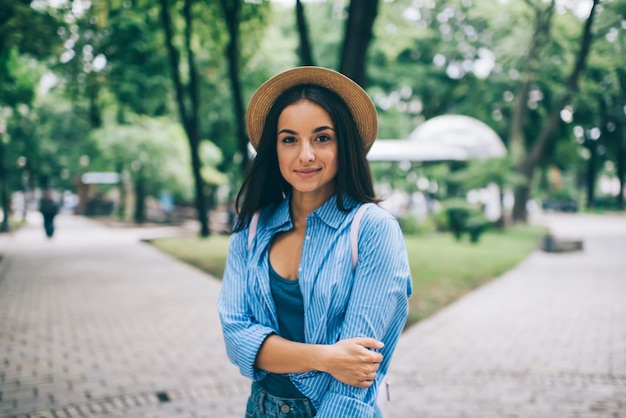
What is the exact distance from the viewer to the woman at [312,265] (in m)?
1.64

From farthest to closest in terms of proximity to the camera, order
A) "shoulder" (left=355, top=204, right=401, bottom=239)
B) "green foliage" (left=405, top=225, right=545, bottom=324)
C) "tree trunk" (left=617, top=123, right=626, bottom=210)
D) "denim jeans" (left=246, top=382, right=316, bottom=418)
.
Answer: "tree trunk" (left=617, top=123, right=626, bottom=210) → "green foliage" (left=405, top=225, right=545, bottom=324) → "denim jeans" (left=246, top=382, right=316, bottom=418) → "shoulder" (left=355, top=204, right=401, bottom=239)

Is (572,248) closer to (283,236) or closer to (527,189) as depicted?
(527,189)

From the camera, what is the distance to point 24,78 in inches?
457

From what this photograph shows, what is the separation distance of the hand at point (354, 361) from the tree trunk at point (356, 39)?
7075 mm

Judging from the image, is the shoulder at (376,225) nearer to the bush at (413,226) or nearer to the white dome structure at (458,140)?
the white dome structure at (458,140)

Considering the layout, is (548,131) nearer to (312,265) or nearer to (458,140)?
(458,140)

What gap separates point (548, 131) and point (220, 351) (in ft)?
53.3

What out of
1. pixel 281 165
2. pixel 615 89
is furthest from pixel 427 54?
pixel 281 165

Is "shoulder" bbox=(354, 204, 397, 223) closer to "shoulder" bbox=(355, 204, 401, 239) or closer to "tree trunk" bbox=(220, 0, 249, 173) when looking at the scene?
"shoulder" bbox=(355, 204, 401, 239)

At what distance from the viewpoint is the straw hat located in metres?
1.85

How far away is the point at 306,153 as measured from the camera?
1793mm

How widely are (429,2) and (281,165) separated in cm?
1993

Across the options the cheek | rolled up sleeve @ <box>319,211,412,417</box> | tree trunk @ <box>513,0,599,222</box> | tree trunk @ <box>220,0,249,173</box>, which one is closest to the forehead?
the cheek

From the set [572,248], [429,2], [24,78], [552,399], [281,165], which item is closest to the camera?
[281,165]
